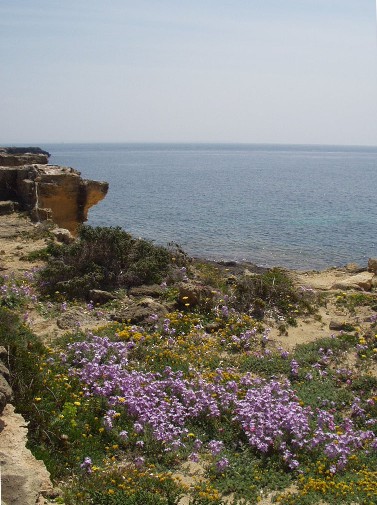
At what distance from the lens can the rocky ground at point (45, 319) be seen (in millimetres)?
4988

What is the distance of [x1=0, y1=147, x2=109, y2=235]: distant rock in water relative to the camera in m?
20.4

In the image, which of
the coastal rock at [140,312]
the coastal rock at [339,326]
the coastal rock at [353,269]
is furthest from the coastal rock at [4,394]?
the coastal rock at [353,269]

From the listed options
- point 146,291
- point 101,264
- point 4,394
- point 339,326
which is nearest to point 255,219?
point 101,264

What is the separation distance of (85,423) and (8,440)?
1881 millimetres

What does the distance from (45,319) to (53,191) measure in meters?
10.3

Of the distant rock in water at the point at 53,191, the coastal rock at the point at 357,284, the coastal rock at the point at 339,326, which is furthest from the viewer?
the distant rock in water at the point at 53,191

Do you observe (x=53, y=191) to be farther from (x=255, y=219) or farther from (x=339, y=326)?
(x=255, y=219)

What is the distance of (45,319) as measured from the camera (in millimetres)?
11258

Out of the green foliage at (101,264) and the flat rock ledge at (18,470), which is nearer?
the flat rock ledge at (18,470)

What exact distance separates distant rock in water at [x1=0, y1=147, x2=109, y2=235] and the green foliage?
599cm

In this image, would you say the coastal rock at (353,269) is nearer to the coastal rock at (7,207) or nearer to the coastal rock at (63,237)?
the coastal rock at (63,237)

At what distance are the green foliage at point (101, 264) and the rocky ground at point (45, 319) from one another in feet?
2.65

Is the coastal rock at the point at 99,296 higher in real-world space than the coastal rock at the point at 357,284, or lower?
higher

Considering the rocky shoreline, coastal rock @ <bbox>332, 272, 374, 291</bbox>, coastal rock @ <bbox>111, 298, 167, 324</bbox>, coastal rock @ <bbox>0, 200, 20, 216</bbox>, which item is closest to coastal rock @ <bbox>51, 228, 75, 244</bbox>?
the rocky shoreline
